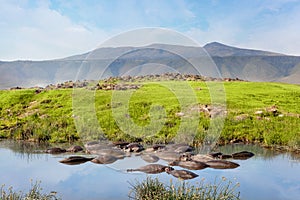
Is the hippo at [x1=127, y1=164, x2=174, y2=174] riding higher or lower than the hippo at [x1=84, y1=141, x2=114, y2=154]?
lower

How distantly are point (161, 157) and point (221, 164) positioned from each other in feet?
9.38

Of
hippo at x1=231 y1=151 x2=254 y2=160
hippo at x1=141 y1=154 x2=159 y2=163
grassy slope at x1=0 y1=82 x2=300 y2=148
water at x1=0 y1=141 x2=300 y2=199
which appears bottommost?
water at x1=0 y1=141 x2=300 y2=199

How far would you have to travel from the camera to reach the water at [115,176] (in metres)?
11.8

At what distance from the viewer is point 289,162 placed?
16.0m

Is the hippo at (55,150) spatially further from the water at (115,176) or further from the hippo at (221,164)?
the hippo at (221,164)

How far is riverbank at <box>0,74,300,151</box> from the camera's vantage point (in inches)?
865

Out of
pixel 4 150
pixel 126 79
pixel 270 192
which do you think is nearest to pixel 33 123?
pixel 4 150

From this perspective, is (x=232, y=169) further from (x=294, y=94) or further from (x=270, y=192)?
(x=294, y=94)

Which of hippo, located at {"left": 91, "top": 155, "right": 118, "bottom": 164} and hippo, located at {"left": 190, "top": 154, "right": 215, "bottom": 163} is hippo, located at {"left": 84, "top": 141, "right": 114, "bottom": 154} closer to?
hippo, located at {"left": 91, "top": 155, "right": 118, "bottom": 164}

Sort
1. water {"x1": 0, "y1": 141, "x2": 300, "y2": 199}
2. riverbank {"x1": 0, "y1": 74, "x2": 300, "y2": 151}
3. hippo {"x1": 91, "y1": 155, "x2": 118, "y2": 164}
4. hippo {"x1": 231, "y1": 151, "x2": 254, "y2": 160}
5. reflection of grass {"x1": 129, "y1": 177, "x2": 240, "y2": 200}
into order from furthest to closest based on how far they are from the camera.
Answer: riverbank {"x1": 0, "y1": 74, "x2": 300, "y2": 151} < hippo {"x1": 231, "y1": 151, "x2": 254, "y2": 160} < hippo {"x1": 91, "y1": 155, "x2": 118, "y2": 164} < water {"x1": 0, "y1": 141, "x2": 300, "y2": 199} < reflection of grass {"x1": 129, "y1": 177, "x2": 240, "y2": 200}

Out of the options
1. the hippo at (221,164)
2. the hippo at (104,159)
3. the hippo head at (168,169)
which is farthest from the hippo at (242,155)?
Answer: the hippo at (104,159)

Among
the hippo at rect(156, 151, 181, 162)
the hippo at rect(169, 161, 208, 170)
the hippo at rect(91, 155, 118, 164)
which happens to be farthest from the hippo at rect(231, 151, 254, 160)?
the hippo at rect(91, 155, 118, 164)

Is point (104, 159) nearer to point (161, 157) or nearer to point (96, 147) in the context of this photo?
point (161, 157)

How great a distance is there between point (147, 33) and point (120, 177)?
9.91 meters
